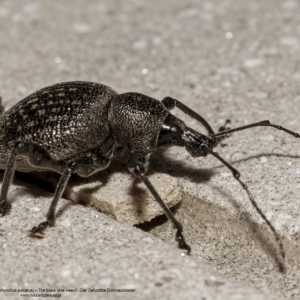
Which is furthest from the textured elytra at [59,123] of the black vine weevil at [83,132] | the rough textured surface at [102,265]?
the rough textured surface at [102,265]

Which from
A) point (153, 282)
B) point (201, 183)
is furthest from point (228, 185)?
point (153, 282)

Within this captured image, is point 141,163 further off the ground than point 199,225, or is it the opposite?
point 141,163

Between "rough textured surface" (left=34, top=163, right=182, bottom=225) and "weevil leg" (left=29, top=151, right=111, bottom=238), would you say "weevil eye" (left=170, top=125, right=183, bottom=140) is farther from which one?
"weevil leg" (left=29, top=151, right=111, bottom=238)

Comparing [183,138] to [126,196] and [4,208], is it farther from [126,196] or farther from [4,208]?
[4,208]

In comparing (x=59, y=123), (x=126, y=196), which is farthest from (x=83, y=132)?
(x=126, y=196)

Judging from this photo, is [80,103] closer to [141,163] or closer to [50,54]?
[141,163]

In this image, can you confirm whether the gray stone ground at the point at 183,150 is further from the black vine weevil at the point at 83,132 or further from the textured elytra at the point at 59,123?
the textured elytra at the point at 59,123
